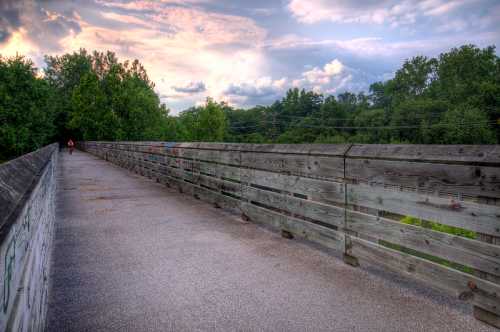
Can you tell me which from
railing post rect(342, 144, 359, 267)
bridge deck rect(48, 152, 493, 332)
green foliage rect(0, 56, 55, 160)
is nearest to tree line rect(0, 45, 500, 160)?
green foliage rect(0, 56, 55, 160)

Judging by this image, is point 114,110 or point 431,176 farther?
point 114,110

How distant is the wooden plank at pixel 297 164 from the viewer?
15.0ft

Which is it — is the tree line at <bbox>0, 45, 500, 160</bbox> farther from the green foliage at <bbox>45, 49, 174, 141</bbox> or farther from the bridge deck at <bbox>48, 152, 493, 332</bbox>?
the bridge deck at <bbox>48, 152, 493, 332</bbox>

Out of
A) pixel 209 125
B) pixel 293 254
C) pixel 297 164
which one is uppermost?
pixel 209 125

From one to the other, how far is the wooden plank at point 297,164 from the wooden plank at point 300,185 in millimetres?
84

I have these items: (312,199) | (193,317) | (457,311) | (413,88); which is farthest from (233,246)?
(413,88)

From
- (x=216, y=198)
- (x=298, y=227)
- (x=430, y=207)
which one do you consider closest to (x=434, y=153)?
(x=430, y=207)

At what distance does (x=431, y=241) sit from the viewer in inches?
133

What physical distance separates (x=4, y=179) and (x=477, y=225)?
3380mm

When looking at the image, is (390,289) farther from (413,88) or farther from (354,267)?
(413,88)

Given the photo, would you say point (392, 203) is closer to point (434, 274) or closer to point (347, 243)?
point (434, 274)

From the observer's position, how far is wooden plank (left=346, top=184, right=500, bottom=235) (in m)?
2.93

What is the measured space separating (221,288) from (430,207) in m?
2.21

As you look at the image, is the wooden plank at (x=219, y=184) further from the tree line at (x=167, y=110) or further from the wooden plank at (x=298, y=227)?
the tree line at (x=167, y=110)
